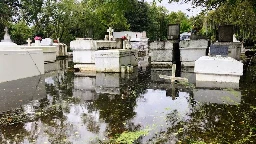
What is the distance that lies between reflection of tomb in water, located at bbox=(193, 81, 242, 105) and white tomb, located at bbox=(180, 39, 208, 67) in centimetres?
586

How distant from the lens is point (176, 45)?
53.3ft

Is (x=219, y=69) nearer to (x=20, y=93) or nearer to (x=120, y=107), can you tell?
(x=120, y=107)

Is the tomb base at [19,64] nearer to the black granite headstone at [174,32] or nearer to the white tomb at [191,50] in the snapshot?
the white tomb at [191,50]

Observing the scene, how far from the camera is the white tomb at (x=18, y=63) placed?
10164 mm

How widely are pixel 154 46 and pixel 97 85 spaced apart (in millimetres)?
6656

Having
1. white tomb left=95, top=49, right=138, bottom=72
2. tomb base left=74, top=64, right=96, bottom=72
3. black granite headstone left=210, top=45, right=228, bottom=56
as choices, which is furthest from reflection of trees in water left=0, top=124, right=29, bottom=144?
tomb base left=74, top=64, right=96, bottom=72

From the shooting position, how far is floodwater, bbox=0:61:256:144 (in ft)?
16.0

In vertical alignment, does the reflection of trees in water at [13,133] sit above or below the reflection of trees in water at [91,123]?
below

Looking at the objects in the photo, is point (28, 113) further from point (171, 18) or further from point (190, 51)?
point (171, 18)

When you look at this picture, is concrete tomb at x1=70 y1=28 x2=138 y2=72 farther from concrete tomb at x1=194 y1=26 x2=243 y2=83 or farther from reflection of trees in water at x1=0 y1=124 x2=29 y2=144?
reflection of trees in water at x1=0 y1=124 x2=29 y2=144

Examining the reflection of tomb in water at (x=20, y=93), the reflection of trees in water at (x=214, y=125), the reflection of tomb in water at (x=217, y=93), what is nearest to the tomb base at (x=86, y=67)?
the reflection of tomb in water at (x=20, y=93)

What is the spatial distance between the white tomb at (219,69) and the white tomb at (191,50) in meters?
5.44

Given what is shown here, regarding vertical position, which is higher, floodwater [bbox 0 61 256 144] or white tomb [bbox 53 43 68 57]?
white tomb [bbox 53 43 68 57]

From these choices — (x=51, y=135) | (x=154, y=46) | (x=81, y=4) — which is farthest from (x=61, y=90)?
(x=81, y=4)
